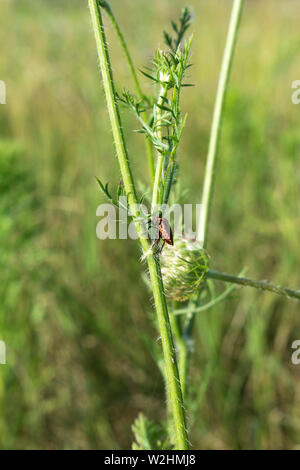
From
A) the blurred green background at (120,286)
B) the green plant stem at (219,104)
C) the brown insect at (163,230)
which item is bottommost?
the blurred green background at (120,286)

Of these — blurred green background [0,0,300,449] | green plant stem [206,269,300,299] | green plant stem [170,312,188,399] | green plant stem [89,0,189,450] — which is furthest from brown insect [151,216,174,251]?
blurred green background [0,0,300,449]

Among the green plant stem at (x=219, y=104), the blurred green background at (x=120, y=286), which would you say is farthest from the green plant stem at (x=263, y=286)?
the blurred green background at (x=120, y=286)

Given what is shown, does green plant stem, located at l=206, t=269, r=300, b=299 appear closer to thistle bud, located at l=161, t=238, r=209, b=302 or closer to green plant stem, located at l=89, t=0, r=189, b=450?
thistle bud, located at l=161, t=238, r=209, b=302

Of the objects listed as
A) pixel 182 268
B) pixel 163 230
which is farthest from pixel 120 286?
pixel 163 230

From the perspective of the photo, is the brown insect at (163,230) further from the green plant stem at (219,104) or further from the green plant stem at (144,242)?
the green plant stem at (219,104)

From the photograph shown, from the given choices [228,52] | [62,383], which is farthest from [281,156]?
[228,52]
